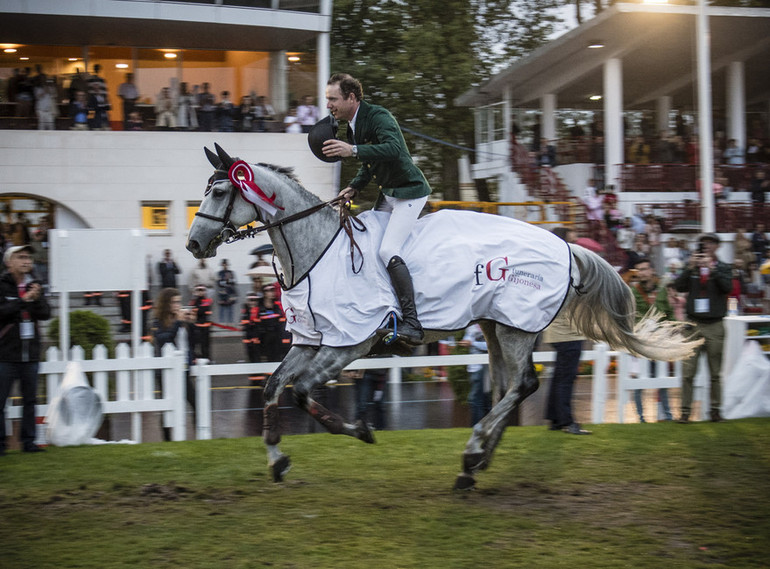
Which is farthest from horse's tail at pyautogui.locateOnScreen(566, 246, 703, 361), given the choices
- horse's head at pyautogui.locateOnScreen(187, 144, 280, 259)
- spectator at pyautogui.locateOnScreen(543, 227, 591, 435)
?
horse's head at pyautogui.locateOnScreen(187, 144, 280, 259)

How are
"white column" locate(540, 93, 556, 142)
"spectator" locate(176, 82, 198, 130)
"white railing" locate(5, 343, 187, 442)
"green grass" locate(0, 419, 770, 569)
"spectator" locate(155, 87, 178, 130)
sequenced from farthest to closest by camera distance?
1. "white column" locate(540, 93, 556, 142)
2. "spectator" locate(176, 82, 198, 130)
3. "spectator" locate(155, 87, 178, 130)
4. "white railing" locate(5, 343, 187, 442)
5. "green grass" locate(0, 419, 770, 569)

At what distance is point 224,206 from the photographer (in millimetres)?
5961

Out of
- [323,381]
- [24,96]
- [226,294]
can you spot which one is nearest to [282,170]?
[323,381]

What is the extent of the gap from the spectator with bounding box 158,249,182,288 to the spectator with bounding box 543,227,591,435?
37.7ft

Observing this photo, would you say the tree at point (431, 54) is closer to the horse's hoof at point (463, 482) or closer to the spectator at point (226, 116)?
the spectator at point (226, 116)

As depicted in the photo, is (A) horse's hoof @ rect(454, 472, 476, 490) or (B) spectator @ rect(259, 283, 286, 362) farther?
(B) spectator @ rect(259, 283, 286, 362)

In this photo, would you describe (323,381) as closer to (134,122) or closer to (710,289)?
(710,289)

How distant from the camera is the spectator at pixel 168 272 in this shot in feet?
59.9

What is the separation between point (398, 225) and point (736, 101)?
20.4 m

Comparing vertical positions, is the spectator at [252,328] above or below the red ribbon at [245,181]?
below

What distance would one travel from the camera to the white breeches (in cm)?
603

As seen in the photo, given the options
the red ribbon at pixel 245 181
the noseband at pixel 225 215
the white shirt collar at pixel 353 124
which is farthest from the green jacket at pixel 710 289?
the noseband at pixel 225 215

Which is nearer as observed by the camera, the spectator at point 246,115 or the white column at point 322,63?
the spectator at point 246,115

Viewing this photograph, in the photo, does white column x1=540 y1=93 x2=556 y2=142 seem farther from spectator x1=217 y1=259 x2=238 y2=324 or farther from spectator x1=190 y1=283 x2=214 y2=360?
spectator x1=190 y1=283 x2=214 y2=360
